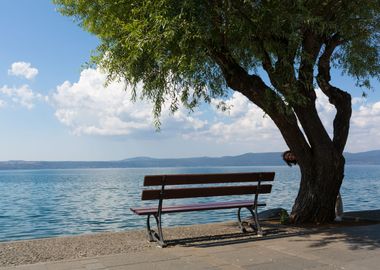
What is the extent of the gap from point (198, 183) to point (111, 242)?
1.73 metres

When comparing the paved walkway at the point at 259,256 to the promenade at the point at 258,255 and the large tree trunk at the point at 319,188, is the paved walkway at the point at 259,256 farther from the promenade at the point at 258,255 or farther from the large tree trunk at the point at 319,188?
the large tree trunk at the point at 319,188

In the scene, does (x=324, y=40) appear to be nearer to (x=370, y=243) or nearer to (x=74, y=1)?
(x=370, y=243)

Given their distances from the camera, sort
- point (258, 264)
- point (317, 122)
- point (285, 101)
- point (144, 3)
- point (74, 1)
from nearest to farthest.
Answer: point (258, 264) → point (144, 3) → point (285, 101) → point (317, 122) → point (74, 1)

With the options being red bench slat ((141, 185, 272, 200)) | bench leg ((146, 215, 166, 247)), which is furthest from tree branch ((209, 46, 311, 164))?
bench leg ((146, 215, 166, 247))

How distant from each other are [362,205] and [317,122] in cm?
1613

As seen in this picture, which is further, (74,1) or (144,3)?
(74,1)

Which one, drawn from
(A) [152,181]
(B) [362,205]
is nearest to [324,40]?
(A) [152,181]

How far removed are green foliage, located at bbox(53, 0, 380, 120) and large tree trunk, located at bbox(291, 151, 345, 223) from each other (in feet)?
5.70

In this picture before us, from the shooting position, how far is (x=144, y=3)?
8102mm

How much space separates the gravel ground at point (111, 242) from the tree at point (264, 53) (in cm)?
159

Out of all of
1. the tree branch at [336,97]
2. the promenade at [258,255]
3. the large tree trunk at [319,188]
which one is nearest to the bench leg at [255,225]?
the promenade at [258,255]

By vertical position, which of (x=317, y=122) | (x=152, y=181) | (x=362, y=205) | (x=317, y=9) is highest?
(x=317, y=9)

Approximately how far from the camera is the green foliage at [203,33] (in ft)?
25.6

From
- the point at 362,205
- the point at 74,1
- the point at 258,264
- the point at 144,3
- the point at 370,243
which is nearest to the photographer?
the point at 258,264
